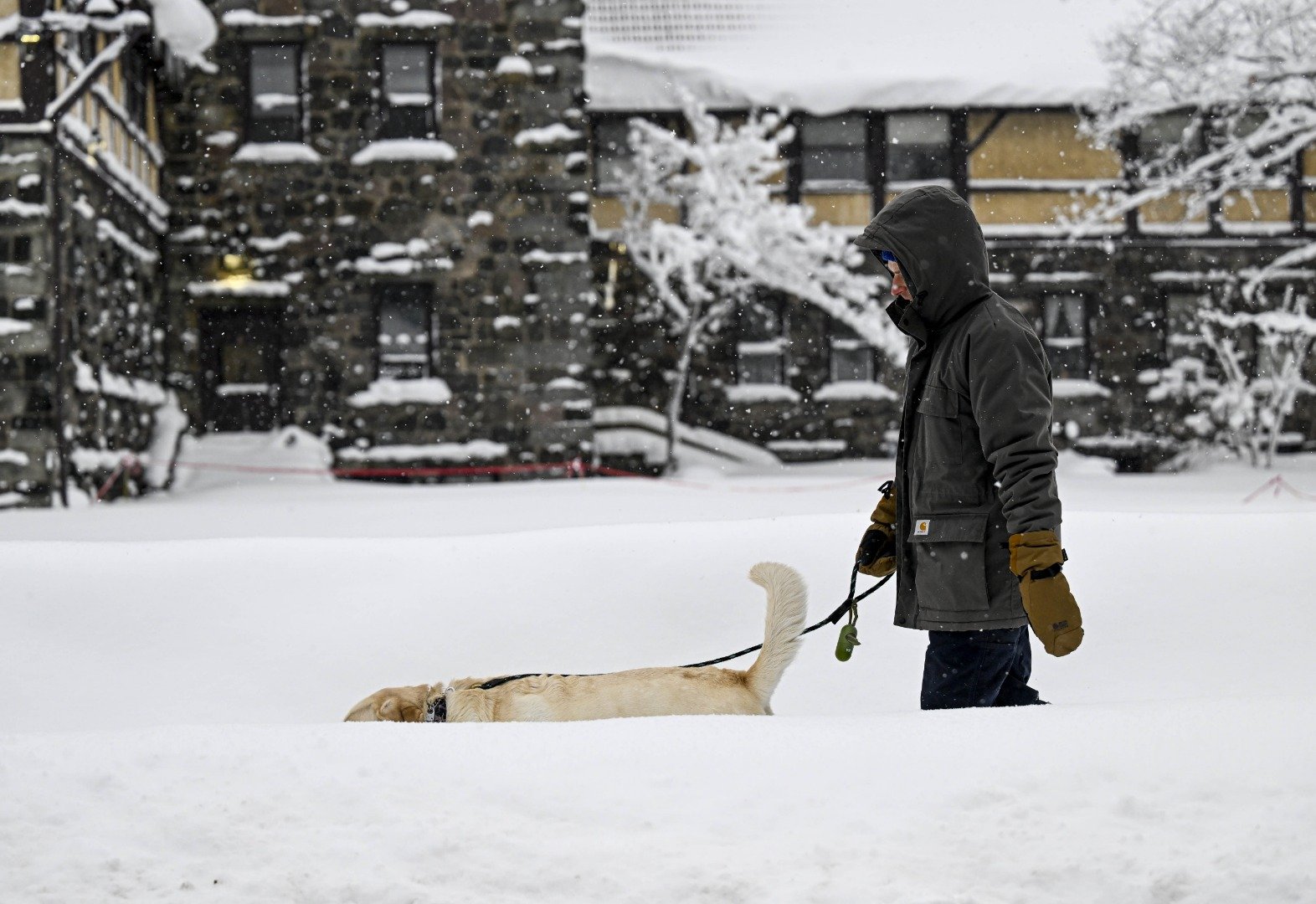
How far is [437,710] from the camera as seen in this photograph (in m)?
3.76

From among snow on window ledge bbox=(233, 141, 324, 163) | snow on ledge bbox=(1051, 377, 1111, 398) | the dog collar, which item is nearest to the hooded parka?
the dog collar

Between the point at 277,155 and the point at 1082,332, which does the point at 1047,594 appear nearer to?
the point at 277,155

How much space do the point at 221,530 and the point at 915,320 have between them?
6.36 metres

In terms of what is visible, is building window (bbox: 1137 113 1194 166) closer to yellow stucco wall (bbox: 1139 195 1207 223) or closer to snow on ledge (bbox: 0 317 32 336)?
yellow stucco wall (bbox: 1139 195 1207 223)

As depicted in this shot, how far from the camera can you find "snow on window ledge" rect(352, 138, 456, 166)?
1432cm

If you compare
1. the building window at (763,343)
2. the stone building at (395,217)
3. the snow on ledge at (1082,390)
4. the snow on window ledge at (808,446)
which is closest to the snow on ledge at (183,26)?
the stone building at (395,217)

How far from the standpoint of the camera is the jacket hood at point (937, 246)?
133 inches

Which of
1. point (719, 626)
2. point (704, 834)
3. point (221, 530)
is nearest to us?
point (704, 834)

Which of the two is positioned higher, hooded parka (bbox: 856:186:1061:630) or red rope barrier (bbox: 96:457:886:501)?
hooded parka (bbox: 856:186:1061:630)

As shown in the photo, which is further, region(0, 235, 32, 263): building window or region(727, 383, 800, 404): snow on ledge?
region(727, 383, 800, 404): snow on ledge

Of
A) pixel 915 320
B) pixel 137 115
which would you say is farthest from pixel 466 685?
pixel 137 115

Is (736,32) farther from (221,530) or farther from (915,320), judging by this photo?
(915,320)

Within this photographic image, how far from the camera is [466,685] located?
155 inches

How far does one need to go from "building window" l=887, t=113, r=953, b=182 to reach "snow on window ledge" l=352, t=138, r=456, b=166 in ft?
23.1
